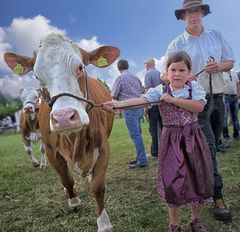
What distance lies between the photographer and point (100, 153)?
3.74m

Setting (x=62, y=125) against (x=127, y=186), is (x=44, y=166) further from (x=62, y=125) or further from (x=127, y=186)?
(x=62, y=125)

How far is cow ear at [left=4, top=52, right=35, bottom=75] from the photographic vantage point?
12.6 ft

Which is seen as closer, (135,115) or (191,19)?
(191,19)

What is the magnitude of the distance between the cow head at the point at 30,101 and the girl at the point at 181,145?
5750 millimetres

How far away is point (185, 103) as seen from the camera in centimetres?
307

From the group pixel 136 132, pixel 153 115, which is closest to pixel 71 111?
pixel 136 132

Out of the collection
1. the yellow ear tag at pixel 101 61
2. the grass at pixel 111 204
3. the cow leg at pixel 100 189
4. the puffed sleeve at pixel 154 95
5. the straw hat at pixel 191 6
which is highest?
the straw hat at pixel 191 6

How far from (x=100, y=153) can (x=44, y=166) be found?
4698 mm

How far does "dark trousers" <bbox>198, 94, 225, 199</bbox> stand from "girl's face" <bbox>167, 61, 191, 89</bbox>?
80 centimetres

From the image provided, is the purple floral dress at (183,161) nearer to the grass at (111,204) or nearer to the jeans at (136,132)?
the grass at (111,204)

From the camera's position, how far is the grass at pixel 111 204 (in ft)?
12.4

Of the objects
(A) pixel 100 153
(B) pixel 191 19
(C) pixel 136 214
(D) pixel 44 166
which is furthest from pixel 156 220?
(D) pixel 44 166

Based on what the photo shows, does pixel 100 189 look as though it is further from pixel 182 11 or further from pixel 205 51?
pixel 182 11

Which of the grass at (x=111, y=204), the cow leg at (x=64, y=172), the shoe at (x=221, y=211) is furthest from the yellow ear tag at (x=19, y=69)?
the shoe at (x=221, y=211)
